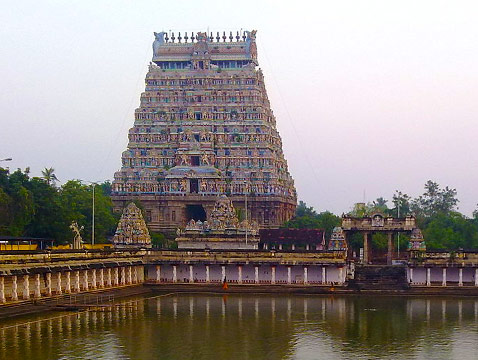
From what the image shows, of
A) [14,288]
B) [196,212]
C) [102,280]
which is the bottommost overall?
[102,280]

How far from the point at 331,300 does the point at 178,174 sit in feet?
157

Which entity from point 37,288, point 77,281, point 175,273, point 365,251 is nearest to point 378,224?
point 365,251

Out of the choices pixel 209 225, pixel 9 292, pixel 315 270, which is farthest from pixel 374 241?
pixel 9 292

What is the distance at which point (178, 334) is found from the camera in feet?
151

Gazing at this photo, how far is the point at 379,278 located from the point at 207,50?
50.2 m

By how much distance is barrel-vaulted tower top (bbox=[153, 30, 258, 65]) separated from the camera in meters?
115

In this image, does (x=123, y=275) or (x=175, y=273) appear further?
(x=175, y=273)

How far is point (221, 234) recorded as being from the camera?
3415 inches

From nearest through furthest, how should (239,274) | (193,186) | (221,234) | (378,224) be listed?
(239,274), (378,224), (221,234), (193,186)

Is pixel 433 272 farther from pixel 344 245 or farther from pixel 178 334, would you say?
pixel 178 334

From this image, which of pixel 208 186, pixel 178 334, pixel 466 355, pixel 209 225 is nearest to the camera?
pixel 466 355

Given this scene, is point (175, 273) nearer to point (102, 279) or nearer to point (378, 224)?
point (102, 279)

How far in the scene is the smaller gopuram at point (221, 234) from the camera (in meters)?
85.7

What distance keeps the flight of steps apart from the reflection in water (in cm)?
713
